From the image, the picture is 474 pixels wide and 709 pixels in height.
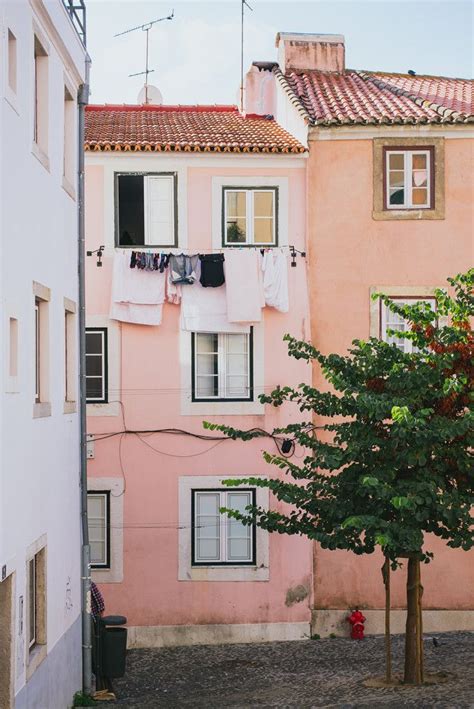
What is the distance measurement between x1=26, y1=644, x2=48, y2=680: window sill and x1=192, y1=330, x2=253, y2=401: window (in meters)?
8.49

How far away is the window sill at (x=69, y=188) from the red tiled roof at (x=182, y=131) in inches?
186

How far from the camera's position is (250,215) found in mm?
22016

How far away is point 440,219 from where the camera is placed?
71.8 feet

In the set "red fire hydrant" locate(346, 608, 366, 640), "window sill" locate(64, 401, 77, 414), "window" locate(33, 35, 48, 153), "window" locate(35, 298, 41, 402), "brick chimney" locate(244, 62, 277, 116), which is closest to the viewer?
"window" locate(35, 298, 41, 402)

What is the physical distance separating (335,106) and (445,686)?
10.7 meters

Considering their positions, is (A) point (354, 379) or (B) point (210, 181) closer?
(A) point (354, 379)

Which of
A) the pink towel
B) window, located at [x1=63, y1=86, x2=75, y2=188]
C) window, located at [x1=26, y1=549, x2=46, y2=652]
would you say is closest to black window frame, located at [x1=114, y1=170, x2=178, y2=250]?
the pink towel

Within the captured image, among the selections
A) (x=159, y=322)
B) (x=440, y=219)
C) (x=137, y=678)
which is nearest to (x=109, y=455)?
(x=159, y=322)

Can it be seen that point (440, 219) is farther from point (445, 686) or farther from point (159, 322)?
point (445, 686)

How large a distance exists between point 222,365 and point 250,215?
273cm

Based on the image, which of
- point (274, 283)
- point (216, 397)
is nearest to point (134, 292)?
point (216, 397)

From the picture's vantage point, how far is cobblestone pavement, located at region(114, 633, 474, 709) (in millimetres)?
16734

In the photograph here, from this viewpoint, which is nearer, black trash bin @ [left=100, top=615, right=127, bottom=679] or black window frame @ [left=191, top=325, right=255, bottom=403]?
black trash bin @ [left=100, top=615, right=127, bottom=679]

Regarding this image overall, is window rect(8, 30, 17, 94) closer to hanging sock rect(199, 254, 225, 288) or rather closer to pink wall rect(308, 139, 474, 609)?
hanging sock rect(199, 254, 225, 288)
